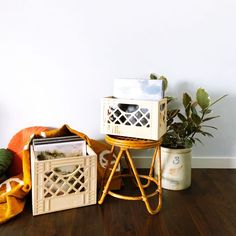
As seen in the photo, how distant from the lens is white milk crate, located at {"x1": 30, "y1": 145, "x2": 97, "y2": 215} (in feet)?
4.29

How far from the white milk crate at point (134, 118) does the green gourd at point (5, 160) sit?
0.62 meters

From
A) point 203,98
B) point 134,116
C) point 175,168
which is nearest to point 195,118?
point 203,98

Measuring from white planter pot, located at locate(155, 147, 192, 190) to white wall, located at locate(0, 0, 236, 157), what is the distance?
0.45m

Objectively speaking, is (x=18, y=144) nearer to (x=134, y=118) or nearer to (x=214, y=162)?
(x=134, y=118)

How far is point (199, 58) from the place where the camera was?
1.81 meters

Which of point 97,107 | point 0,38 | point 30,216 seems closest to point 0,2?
point 0,38

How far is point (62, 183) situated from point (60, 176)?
0.15 ft

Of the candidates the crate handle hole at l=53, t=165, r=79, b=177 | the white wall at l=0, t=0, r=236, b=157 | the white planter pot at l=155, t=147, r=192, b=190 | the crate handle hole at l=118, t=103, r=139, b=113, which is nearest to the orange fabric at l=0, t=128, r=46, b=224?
the crate handle hole at l=53, t=165, r=79, b=177

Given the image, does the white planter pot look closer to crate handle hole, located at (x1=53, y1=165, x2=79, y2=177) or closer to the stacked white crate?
the stacked white crate

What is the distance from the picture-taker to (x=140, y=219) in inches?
51.0

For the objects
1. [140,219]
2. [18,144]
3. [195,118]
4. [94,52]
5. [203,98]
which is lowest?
[140,219]

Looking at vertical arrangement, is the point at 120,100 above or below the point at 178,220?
above

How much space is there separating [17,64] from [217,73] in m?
1.29

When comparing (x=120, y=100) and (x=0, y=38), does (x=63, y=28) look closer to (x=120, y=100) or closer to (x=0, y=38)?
(x=0, y=38)
